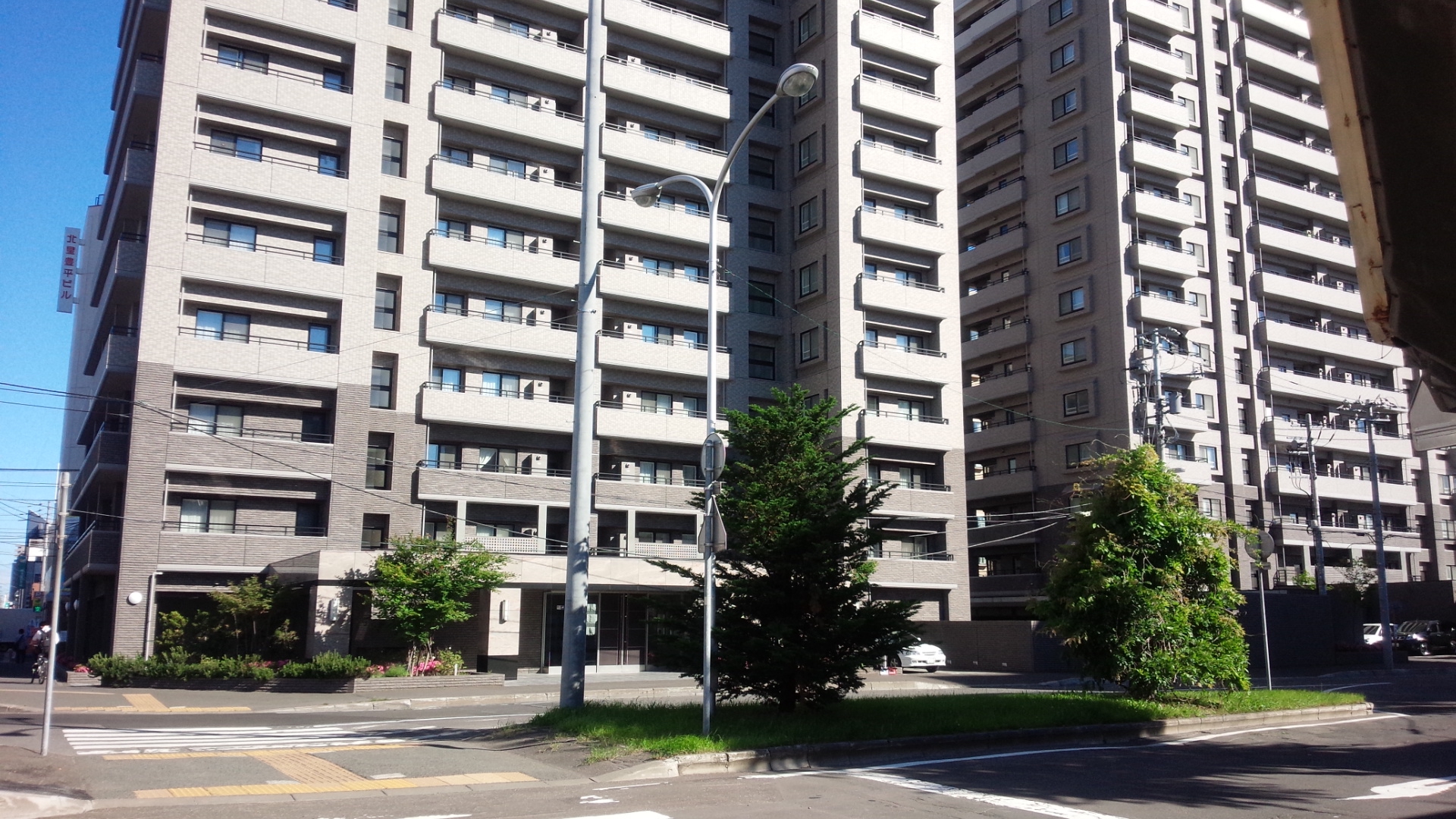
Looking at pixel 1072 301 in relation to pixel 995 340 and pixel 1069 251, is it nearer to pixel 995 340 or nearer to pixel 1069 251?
pixel 1069 251

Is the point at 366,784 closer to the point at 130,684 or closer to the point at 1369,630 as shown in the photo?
the point at 130,684

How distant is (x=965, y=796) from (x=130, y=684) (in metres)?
29.2

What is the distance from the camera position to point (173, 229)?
37250 millimetres

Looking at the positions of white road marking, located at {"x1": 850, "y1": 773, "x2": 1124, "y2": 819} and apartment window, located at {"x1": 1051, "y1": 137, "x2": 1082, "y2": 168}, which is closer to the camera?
white road marking, located at {"x1": 850, "y1": 773, "x2": 1124, "y2": 819}

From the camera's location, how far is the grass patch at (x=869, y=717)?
14711 millimetres

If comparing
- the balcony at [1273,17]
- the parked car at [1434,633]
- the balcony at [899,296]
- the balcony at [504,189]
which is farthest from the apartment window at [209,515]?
the balcony at [1273,17]

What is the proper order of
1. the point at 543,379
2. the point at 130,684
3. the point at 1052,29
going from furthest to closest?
the point at 1052,29, the point at 543,379, the point at 130,684

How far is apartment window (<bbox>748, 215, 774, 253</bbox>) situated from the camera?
51844 millimetres

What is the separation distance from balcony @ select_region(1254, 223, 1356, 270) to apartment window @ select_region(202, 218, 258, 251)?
2199 inches

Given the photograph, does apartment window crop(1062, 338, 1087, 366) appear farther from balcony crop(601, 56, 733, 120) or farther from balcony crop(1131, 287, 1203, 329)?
balcony crop(601, 56, 733, 120)

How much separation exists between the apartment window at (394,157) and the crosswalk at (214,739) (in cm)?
2762

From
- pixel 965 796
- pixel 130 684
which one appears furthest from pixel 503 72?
pixel 965 796

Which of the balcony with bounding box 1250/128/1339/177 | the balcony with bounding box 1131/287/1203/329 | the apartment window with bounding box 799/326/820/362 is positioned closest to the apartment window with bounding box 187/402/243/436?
the apartment window with bounding box 799/326/820/362

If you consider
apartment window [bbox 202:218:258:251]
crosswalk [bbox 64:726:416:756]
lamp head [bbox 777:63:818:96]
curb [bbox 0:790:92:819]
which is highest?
apartment window [bbox 202:218:258:251]
